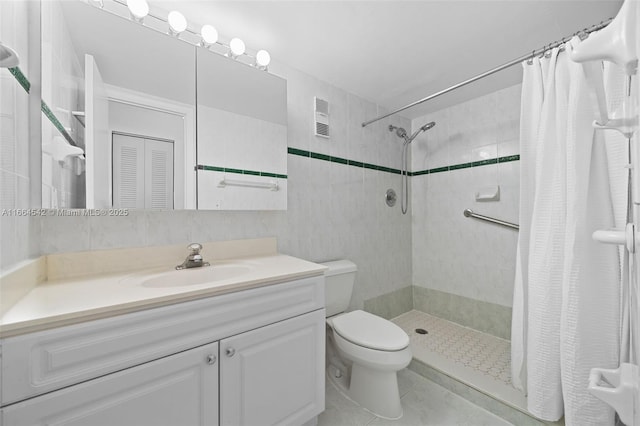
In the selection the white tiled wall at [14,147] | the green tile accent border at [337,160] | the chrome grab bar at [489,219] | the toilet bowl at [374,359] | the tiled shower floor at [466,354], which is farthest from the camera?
the chrome grab bar at [489,219]

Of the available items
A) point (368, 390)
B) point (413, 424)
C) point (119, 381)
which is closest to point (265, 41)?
point (119, 381)

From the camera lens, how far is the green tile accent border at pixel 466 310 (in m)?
2.09

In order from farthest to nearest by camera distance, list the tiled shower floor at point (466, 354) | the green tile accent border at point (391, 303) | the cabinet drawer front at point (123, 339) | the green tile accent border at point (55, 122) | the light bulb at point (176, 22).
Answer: the green tile accent border at point (391, 303), the tiled shower floor at point (466, 354), the light bulb at point (176, 22), the green tile accent border at point (55, 122), the cabinet drawer front at point (123, 339)

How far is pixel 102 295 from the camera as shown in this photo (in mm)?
864

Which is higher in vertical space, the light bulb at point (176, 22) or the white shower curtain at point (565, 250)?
the light bulb at point (176, 22)

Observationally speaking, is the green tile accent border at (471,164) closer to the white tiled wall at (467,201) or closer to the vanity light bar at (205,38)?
the white tiled wall at (467,201)

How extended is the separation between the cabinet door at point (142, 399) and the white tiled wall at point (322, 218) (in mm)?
632

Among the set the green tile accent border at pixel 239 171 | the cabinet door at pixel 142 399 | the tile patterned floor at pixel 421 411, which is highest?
the green tile accent border at pixel 239 171

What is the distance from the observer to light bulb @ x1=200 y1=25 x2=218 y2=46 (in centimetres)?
135

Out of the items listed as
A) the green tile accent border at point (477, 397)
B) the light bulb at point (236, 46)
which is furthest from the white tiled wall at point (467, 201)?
the light bulb at point (236, 46)

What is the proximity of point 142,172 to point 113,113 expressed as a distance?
0.28 metres

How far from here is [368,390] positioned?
4.89ft

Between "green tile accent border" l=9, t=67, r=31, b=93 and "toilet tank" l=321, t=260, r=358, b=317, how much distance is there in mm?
1594

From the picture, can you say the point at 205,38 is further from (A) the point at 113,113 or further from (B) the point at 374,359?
(B) the point at 374,359
